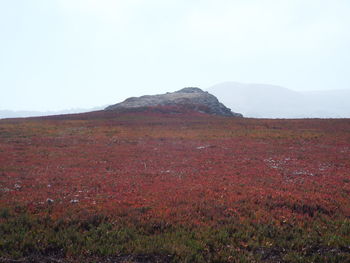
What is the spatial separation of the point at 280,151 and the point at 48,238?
85.2 feet

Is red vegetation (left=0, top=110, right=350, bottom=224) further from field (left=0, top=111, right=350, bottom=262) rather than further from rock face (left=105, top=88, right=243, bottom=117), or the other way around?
rock face (left=105, top=88, right=243, bottom=117)

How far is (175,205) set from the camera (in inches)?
465

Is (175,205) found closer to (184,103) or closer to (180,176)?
(180,176)

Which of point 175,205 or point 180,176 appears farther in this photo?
point 180,176

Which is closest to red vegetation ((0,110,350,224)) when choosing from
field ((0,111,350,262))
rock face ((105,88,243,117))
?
field ((0,111,350,262))

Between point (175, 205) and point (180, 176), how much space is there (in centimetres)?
585

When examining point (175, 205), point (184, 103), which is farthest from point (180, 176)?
point (184, 103)

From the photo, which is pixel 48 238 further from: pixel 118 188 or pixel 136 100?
pixel 136 100

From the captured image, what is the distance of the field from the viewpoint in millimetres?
7844

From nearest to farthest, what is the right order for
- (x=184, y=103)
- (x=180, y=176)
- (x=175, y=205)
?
(x=175, y=205) < (x=180, y=176) < (x=184, y=103)

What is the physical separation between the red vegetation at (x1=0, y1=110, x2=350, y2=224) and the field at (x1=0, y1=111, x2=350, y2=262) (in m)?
0.09

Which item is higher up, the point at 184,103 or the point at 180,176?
the point at 184,103

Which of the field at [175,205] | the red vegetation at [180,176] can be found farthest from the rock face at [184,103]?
the field at [175,205]

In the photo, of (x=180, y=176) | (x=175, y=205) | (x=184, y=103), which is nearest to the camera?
(x=175, y=205)
